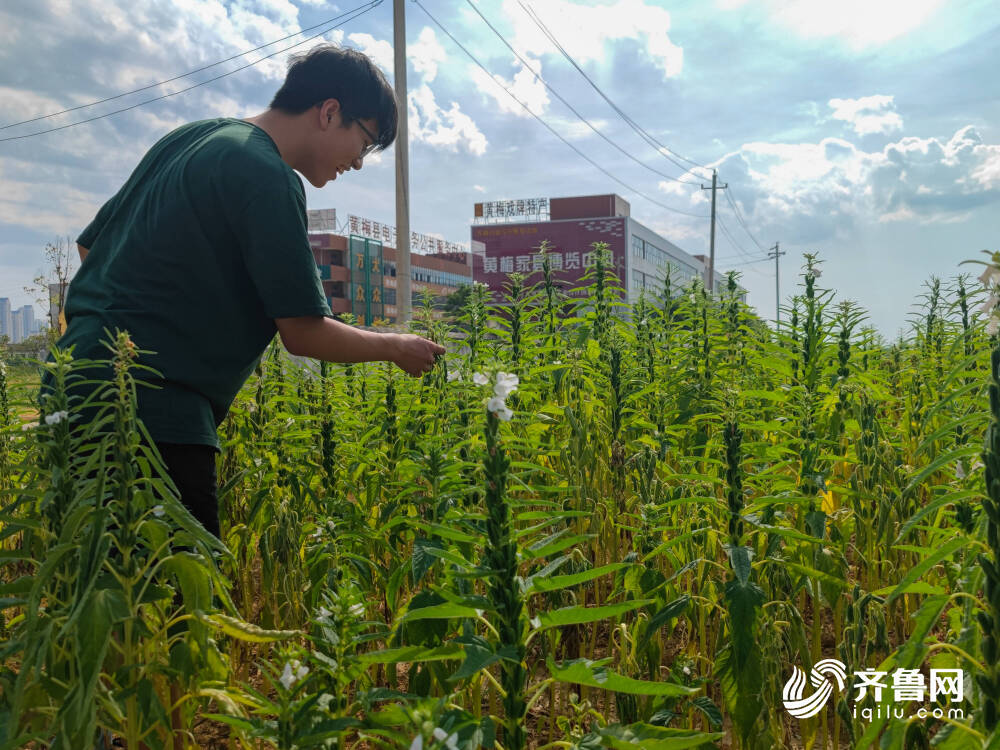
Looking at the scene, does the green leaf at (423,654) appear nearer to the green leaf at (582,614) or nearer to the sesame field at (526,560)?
the sesame field at (526,560)

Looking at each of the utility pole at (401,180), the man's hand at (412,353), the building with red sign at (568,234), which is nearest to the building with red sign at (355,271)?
the building with red sign at (568,234)

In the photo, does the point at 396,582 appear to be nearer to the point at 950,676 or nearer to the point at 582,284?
the point at 950,676

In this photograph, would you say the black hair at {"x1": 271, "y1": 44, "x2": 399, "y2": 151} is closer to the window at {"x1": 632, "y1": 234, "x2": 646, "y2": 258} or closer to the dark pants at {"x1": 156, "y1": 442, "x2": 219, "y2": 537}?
the dark pants at {"x1": 156, "y1": 442, "x2": 219, "y2": 537}

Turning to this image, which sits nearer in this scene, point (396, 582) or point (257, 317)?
point (396, 582)

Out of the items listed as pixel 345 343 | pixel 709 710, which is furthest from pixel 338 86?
pixel 709 710

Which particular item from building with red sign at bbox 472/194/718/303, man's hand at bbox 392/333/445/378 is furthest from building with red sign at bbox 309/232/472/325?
man's hand at bbox 392/333/445/378

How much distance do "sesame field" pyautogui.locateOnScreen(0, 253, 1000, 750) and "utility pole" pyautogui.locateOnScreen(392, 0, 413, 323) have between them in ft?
24.0

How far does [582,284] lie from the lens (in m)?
3.96

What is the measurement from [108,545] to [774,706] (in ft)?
4.82

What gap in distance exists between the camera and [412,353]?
207 cm

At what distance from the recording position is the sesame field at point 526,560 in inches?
47.1

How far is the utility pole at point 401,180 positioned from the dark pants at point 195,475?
8.20m

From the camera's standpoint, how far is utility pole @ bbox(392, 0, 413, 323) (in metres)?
10.6

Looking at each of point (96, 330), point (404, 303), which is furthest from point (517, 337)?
point (404, 303)
